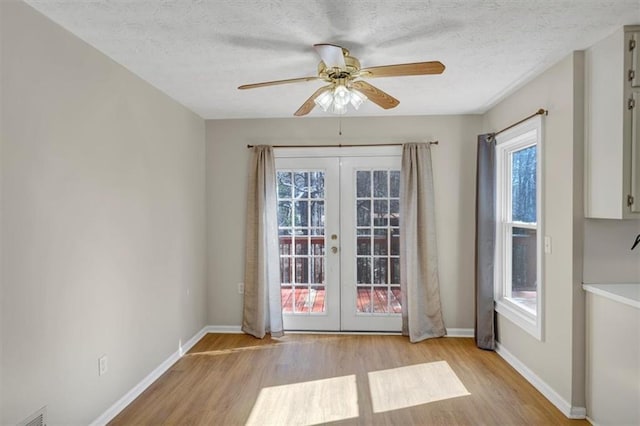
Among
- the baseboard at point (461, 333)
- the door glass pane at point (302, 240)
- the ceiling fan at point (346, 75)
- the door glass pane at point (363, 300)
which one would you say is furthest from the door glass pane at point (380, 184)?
the baseboard at point (461, 333)

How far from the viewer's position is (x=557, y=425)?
7.53 ft

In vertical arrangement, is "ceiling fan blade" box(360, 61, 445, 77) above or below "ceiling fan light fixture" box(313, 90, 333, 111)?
above

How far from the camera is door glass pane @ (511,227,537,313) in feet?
Answer: 9.98

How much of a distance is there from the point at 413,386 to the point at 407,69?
240cm

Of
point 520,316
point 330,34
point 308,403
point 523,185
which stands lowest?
point 308,403

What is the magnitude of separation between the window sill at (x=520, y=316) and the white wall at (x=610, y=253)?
24.1 inches

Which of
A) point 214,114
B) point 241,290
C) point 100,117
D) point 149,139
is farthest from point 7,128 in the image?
point 241,290

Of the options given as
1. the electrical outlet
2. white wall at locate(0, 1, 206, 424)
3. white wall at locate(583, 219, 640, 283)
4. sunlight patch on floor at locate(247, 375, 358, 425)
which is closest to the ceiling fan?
white wall at locate(0, 1, 206, 424)

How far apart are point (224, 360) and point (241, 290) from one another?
0.90 m

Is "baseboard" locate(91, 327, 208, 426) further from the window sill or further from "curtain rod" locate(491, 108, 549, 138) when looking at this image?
"curtain rod" locate(491, 108, 549, 138)

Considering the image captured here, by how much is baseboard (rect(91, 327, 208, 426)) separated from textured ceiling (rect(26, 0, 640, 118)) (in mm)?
2452

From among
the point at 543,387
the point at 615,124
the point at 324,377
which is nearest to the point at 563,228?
the point at 615,124

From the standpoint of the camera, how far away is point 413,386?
2795mm

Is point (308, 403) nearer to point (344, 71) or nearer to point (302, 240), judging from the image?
point (302, 240)
